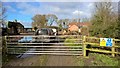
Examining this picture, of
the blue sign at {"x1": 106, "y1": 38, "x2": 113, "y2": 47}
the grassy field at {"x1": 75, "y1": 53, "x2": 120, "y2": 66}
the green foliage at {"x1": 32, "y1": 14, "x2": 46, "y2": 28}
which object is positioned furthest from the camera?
the green foliage at {"x1": 32, "y1": 14, "x2": 46, "y2": 28}

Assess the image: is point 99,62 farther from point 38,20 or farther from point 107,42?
point 38,20

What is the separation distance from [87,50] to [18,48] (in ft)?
14.4

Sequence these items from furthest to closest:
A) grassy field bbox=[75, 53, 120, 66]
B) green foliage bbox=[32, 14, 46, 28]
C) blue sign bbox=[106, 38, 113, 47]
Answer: green foliage bbox=[32, 14, 46, 28]
blue sign bbox=[106, 38, 113, 47]
grassy field bbox=[75, 53, 120, 66]

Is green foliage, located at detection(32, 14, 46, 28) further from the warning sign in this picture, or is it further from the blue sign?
the blue sign

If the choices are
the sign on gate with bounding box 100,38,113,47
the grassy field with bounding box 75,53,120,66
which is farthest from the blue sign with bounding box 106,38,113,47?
the grassy field with bounding box 75,53,120,66

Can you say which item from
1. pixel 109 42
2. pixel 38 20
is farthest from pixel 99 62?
pixel 38 20

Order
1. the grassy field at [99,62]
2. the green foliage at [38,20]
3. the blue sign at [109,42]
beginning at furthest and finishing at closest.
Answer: the green foliage at [38,20]
the blue sign at [109,42]
the grassy field at [99,62]

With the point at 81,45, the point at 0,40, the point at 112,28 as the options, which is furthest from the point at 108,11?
the point at 0,40

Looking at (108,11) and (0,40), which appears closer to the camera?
(0,40)

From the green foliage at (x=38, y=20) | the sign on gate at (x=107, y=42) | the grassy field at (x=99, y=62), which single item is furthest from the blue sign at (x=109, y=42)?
the green foliage at (x=38, y=20)

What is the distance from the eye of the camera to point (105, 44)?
11.8m

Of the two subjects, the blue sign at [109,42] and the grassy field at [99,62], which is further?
the blue sign at [109,42]

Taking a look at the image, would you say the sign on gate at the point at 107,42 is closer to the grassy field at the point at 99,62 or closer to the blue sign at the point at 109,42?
the blue sign at the point at 109,42

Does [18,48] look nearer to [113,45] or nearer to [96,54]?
[96,54]
